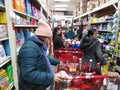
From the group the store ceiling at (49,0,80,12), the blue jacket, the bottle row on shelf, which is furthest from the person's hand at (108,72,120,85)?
the store ceiling at (49,0,80,12)

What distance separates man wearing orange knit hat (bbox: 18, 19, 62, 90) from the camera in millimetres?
1561

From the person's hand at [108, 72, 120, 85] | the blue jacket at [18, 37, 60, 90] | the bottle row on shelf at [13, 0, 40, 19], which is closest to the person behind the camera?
the blue jacket at [18, 37, 60, 90]

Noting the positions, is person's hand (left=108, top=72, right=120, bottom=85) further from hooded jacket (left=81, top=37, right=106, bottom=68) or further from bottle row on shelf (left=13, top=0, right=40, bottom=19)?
bottle row on shelf (left=13, top=0, right=40, bottom=19)

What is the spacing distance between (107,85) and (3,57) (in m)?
1.52

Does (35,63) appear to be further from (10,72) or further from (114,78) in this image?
(114,78)

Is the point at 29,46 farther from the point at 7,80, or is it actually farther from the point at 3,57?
the point at 7,80

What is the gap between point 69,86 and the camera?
6.23 ft

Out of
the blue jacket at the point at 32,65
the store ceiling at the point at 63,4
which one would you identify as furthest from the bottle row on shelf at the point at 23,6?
the store ceiling at the point at 63,4

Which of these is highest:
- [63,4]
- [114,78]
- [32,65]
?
[63,4]

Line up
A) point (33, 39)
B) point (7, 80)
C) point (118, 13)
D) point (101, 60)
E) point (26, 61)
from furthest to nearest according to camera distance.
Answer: point (118, 13)
point (101, 60)
point (7, 80)
point (33, 39)
point (26, 61)

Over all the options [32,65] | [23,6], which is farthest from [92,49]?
[32,65]

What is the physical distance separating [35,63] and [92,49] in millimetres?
2324

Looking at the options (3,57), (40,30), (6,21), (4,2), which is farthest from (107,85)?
(4,2)

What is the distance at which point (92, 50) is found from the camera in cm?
369
